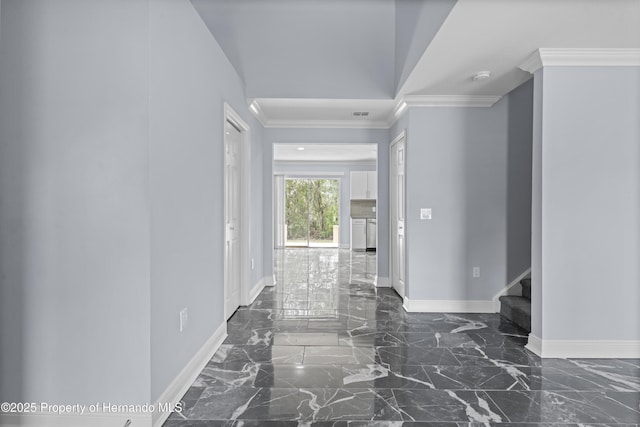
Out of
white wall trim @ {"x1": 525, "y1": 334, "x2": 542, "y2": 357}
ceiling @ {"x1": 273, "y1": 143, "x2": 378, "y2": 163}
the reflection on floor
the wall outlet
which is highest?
ceiling @ {"x1": 273, "y1": 143, "x2": 378, "y2": 163}

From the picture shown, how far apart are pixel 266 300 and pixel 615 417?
11.8 ft

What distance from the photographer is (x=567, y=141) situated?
3107 millimetres

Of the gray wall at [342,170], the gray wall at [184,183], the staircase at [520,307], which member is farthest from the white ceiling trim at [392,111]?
the gray wall at [342,170]

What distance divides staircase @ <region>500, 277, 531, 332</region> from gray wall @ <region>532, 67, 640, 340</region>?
641 mm

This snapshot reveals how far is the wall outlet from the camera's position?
245cm

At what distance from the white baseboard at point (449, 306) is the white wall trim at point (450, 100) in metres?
2.25

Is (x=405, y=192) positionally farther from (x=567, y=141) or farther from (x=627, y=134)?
(x=627, y=134)

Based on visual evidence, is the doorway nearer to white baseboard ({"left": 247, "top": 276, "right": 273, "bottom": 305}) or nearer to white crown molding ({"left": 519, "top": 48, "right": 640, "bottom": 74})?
white baseboard ({"left": 247, "top": 276, "right": 273, "bottom": 305})

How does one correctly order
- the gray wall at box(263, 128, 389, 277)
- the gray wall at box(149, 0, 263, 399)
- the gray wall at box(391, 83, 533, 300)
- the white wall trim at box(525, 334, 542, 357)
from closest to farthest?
the gray wall at box(149, 0, 263, 399), the white wall trim at box(525, 334, 542, 357), the gray wall at box(391, 83, 533, 300), the gray wall at box(263, 128, 389, 277)

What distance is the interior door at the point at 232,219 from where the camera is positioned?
157 inches

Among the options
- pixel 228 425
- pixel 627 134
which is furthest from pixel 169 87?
pixel 627 134

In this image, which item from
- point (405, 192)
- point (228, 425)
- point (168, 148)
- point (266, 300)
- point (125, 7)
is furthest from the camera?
point (266, 300)

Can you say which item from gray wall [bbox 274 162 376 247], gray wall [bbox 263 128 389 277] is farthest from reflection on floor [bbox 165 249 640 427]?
gray wall [bbox 274 162 376 247]

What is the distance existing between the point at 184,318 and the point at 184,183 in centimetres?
88
